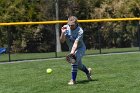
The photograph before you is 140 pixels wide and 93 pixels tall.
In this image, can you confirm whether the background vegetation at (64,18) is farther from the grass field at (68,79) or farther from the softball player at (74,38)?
the softball player at (74,38)

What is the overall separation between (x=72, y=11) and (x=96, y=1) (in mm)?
2098

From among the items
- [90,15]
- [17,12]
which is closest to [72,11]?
[90,15]

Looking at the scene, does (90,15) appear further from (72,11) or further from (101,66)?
(101,66)

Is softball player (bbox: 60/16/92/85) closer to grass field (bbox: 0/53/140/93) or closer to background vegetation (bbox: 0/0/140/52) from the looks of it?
grass field (bbox: 0/53/140/93)

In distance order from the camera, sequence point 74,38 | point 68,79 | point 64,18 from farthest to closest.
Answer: point 64,18 → point 68,79 → point 74,38

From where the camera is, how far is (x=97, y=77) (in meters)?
11.6

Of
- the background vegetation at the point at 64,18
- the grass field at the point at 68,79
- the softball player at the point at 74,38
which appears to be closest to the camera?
the grass field at the point at 68,79

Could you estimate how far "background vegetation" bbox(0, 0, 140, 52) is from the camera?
1928cm

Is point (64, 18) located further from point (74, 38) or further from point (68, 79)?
point (74, 38)

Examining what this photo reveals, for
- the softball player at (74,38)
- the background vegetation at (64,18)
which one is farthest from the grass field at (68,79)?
the background vegetation at (64,18)

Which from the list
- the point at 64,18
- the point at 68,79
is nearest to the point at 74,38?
the point at 68,79

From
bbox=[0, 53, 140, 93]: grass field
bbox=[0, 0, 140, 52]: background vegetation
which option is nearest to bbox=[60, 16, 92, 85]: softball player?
bbox=[0, 53, 140, 93]: grass field

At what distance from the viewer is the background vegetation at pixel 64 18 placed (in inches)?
759

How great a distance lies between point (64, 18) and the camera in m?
27.0
